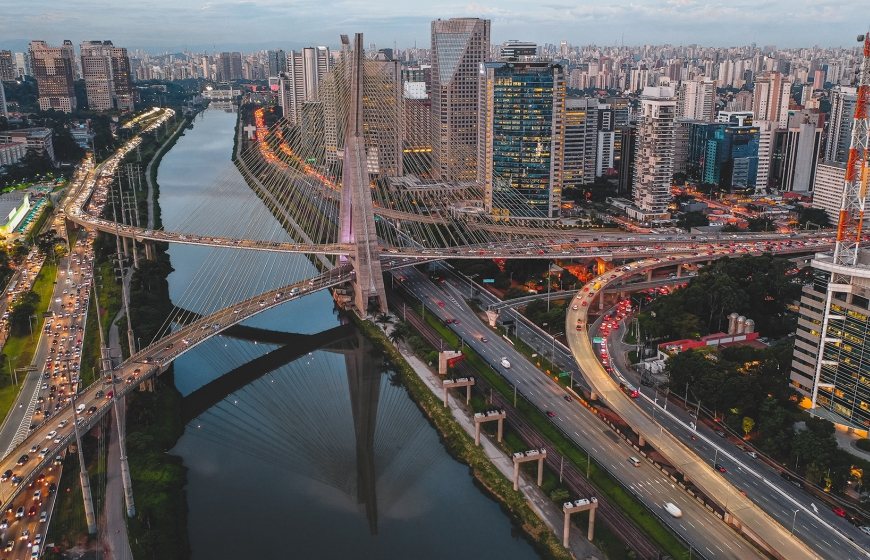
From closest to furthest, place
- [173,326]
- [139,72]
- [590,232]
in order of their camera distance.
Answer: [173,326]
[590,232]
[139,72]

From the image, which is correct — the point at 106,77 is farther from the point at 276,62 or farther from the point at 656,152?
the point at 656,152

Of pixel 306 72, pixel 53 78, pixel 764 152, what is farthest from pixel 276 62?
pixel 764 152

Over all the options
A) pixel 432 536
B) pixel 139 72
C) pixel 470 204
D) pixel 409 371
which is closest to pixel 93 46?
pixel 139 72

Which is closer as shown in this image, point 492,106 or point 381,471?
point 381,471

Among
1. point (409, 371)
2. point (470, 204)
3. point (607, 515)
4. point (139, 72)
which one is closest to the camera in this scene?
point (607, 515)

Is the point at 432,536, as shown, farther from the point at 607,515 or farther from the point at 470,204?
the point at 470,204
